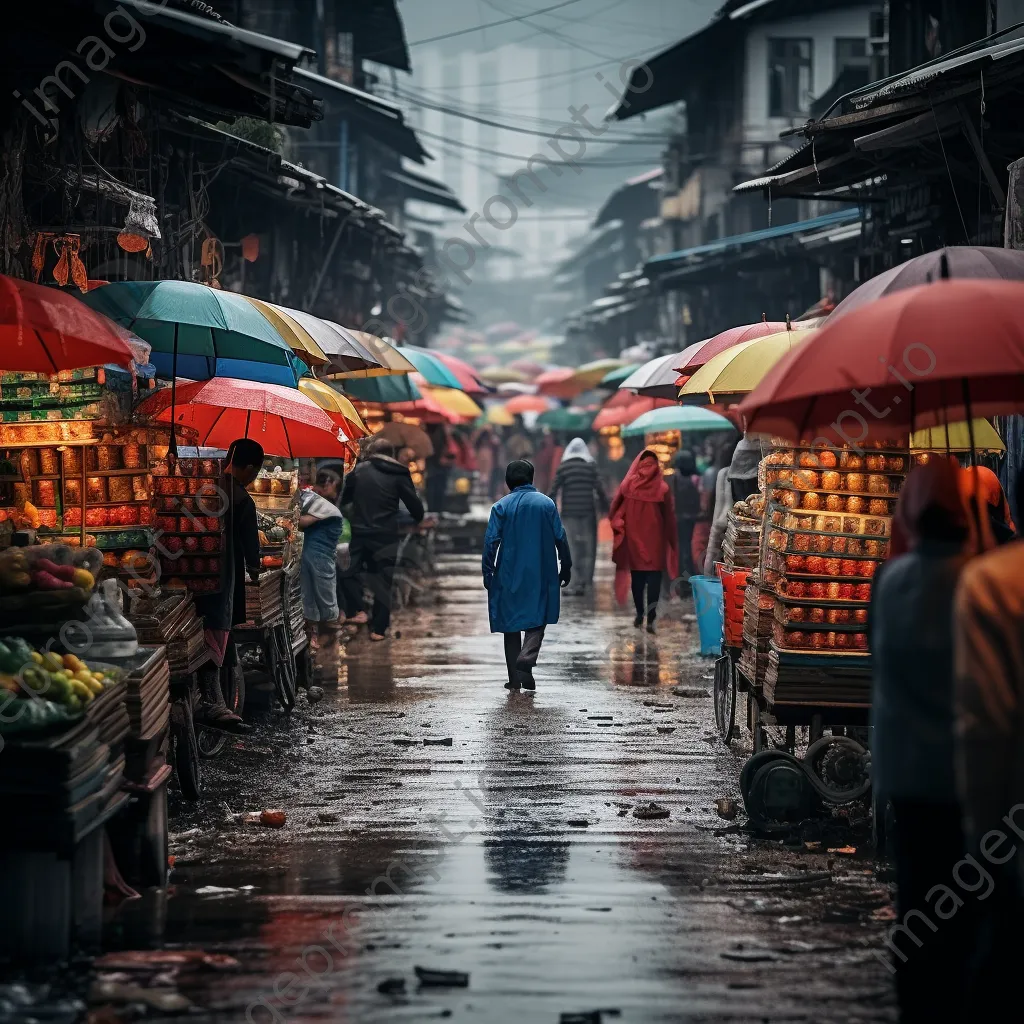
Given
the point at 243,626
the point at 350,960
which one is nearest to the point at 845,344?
the point at 350,960

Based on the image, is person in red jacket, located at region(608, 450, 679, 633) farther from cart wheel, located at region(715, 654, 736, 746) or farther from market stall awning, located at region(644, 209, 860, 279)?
market stall awning, located at region(644, 209, 860, 279)

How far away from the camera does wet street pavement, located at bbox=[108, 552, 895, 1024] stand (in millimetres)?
5039

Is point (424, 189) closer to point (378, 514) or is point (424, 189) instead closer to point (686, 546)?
point (686, 546)

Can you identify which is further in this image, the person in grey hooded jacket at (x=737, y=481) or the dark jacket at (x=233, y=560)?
the person in grey hooded jacket at (x=737, y=481)

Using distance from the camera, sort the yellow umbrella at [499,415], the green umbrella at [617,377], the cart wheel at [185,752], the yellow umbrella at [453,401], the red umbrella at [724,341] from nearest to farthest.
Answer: the cart wheel at [185,752]
the red umbrella at [724,341]
the yellow umbrella at [453,401]
the green umbrella at [617,377]
the yellow umbrella at [499,415]

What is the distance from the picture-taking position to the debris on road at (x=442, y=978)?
508 cm

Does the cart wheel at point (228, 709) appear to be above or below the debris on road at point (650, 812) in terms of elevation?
above

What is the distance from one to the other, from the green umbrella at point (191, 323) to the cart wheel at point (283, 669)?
6.42ft

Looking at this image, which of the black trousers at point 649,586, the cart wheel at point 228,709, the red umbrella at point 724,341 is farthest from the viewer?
the black trousers at point 649,586

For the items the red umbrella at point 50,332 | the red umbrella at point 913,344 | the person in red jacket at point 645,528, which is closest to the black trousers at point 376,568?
the person in red jacket at point 645,528

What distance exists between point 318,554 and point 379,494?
7.30ft

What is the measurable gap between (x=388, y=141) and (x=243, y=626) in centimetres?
2664

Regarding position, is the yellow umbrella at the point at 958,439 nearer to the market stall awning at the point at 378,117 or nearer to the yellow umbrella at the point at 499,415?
the market stall awning at the point at 378,117

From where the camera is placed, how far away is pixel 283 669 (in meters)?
11.0
